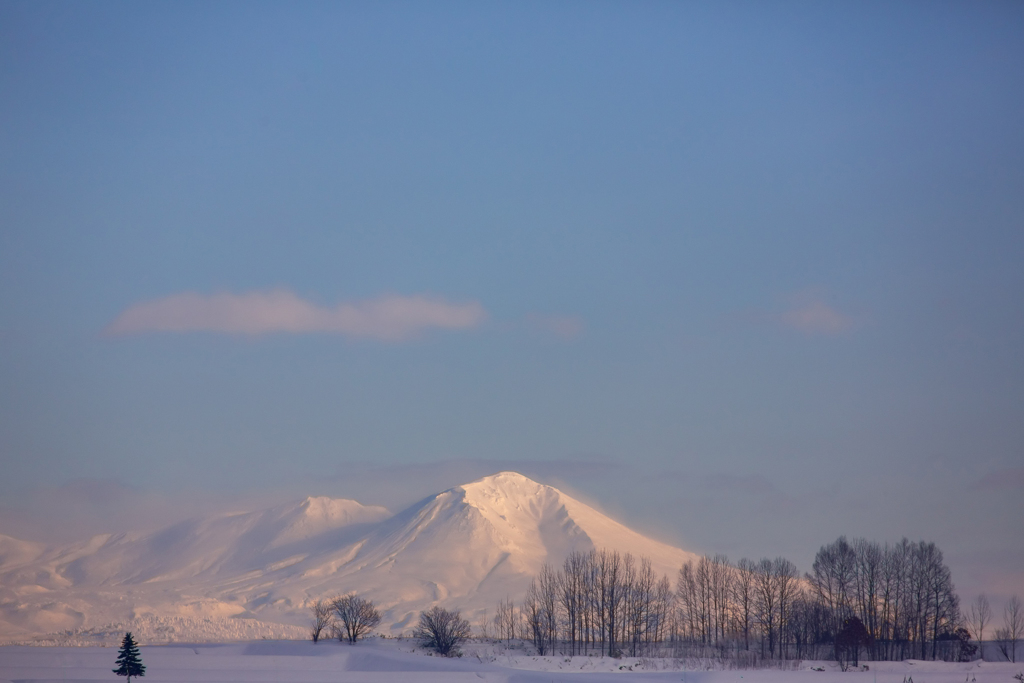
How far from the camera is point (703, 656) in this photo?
5925cm

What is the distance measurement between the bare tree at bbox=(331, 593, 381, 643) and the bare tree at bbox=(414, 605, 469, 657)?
3591 mm

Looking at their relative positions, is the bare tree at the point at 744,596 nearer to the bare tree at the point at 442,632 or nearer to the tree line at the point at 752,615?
the tree line at the point at 752,615

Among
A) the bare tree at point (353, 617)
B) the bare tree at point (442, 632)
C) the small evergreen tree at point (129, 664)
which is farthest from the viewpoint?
the bare tree at point (353, 617)

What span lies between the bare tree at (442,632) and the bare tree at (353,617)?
359cm

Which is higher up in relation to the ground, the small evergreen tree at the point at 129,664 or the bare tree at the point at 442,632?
the small evergreen tree at the point at 129,664

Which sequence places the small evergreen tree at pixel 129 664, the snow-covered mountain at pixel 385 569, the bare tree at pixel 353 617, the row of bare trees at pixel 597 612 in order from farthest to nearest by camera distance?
Result: the snow-covered mountain at pixel 385 569
the row of bare trees at pixel 597 612
the bare tree at pixel 353 617
the small evergreen tree at pixel 129 664

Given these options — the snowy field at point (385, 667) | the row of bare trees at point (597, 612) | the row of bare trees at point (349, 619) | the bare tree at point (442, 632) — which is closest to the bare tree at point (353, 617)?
the row of bare trees at point (349, 619)

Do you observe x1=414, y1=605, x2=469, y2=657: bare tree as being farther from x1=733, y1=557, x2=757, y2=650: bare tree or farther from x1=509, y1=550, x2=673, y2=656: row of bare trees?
x1=733, y1=557, x2=757, y2=650: bare tree

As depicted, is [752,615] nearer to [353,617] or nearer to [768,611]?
[768,611]

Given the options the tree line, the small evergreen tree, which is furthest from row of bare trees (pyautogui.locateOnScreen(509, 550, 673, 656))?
the small evergreen tree

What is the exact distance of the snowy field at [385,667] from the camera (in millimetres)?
42250

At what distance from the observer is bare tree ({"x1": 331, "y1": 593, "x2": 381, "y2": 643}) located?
2437 inches

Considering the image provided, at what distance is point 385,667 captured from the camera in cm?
4897

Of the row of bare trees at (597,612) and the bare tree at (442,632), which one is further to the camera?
the row of bare trees at (597,612)
